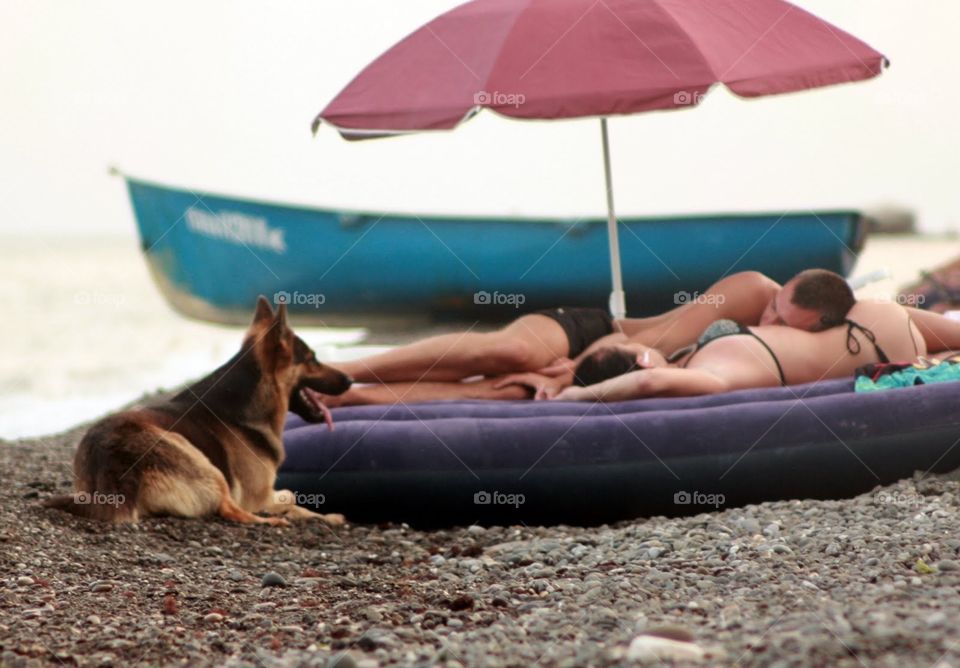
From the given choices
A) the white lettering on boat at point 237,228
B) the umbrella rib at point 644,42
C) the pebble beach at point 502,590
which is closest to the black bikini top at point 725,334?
the pebble beach at point 502,590

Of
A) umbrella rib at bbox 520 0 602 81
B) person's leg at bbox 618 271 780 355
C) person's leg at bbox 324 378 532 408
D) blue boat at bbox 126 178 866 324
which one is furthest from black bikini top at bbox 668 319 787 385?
blue boat at bbox 126 178 866 324

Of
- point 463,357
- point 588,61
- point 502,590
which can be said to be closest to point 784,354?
point 463,357

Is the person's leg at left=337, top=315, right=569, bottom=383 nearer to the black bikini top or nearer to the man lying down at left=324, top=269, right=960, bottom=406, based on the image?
the man lying down at left=324, top=269, right=960, bottom=406

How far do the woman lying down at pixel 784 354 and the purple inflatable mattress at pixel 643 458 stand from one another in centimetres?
53

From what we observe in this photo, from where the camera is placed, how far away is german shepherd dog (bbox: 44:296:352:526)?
543cm

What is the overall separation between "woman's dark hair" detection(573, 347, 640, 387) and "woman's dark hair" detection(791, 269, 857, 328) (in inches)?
36.3

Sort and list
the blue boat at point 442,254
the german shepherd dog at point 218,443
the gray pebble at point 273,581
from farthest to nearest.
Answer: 1. the blue boat at point 442,254
2. the german shepherd dog at point 218,443
3. the gray pebble at point 273,581

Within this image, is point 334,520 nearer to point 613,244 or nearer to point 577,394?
point 577,394

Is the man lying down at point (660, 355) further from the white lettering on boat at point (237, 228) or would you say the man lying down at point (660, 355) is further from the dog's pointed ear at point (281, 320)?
the white lettering on boat at point (237, 228)

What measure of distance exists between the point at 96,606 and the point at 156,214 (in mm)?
11252

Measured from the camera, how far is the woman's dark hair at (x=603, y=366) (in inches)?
256

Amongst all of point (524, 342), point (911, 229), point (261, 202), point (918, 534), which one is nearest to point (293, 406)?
point (524, 342)

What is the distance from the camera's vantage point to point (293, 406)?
20.3 feet

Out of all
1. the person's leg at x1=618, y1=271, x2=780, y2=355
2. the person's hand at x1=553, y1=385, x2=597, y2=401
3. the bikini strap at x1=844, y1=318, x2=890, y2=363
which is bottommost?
the person's hand at x1=553, y1=385, x2=597, y2=401
